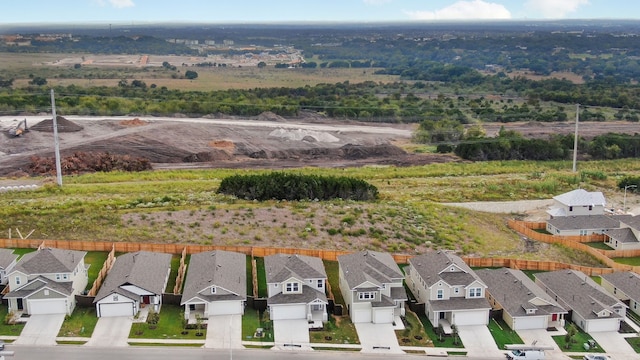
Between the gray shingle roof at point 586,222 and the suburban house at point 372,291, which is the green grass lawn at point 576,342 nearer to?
the suburban house at point 372,291

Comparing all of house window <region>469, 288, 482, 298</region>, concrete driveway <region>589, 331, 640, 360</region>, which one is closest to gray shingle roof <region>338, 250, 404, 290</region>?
house window <region>469, 288, 482, 298</region>

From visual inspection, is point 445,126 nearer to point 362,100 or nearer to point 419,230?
point 362,100

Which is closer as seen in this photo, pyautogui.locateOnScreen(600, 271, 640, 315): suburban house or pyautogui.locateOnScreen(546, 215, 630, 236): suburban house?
pyautogui.locateOnScreen(600, 271, 640, 315): suburban house

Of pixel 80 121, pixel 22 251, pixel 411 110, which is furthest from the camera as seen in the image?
pixel 411 110

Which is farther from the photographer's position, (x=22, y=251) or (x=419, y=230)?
(x=419, y=230)

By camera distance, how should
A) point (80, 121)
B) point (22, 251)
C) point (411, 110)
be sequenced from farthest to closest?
point (411, 110), point (80, 121), point (22, 251)

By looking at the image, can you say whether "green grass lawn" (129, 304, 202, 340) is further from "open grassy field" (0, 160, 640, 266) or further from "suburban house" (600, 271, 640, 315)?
"suburban house" (600, 271, 640, 315)

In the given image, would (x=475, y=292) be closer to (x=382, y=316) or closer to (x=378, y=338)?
(x=382, y=316)

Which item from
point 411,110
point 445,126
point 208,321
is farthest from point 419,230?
point 411,110
